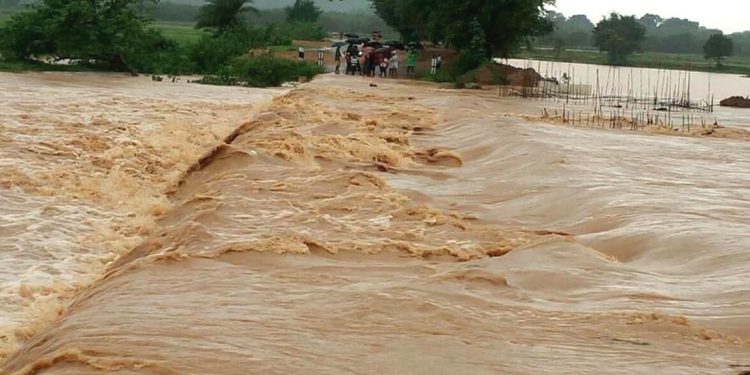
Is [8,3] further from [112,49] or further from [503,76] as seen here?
[503,76]

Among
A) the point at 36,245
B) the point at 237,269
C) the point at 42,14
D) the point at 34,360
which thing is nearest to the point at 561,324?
the point at 237,269

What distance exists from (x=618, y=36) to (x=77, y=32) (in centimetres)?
4642

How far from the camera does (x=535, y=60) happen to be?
6244 centimetres

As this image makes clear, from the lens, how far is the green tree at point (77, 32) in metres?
26.8

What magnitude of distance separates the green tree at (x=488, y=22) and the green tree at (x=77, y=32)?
10100 mm

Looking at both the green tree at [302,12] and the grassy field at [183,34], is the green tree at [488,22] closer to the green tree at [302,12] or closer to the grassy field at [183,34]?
the grassy field at [183,34]

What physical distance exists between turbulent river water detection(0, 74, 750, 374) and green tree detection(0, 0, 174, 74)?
13152mm

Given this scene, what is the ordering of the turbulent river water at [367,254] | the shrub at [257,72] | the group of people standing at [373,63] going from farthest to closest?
1. the group of people standing at [373,63]
2. the shrub at [257,72]
3. the turbulent river water at [367,254]

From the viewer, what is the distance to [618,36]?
65688mm

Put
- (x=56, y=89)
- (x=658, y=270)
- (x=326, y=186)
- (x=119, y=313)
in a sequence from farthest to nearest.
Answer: (x=56, y=89)
(x=326, y=186)
(x=658, y=270)
(x=119, y=313)

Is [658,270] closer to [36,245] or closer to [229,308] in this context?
[229,308]

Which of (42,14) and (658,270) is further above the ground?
(42,14)

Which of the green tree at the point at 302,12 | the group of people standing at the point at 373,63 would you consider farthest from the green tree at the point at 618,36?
the group of people standing at the point at 373,63

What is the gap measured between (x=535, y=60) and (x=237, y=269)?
58.0 metres
